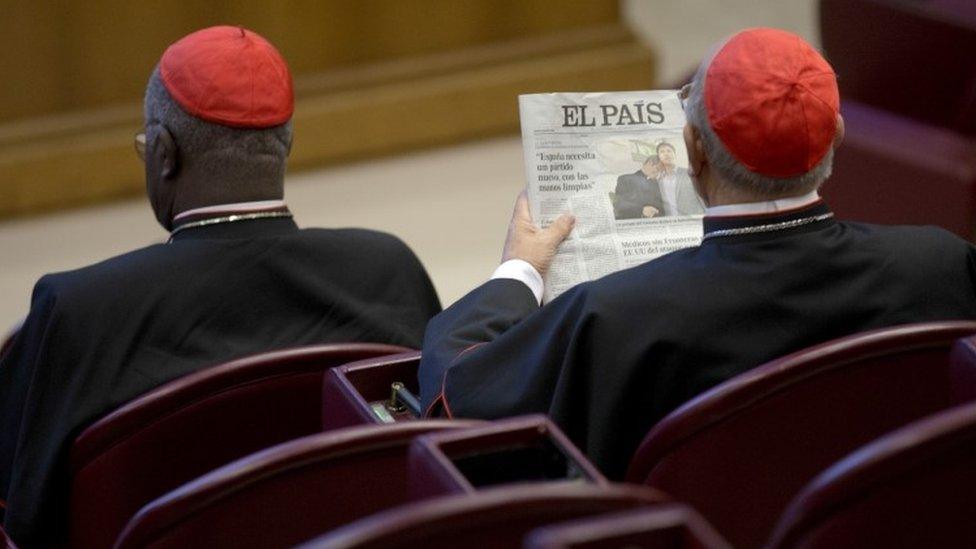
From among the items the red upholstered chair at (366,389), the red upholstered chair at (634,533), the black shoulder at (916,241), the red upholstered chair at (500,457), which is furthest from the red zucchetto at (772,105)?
the red upholstered chair at (634,533)

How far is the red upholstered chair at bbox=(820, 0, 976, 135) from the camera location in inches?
154

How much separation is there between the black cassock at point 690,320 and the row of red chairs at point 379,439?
16 centimetres

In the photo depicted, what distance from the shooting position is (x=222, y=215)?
8.57 feet

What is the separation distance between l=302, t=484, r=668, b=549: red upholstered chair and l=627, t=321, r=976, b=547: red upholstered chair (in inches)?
17.0

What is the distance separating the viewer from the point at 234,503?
5.81ft

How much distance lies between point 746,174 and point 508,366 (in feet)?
1.41

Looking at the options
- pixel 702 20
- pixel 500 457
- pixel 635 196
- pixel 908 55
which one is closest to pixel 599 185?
pixel 635 196

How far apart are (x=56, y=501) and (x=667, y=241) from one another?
1.01 metres

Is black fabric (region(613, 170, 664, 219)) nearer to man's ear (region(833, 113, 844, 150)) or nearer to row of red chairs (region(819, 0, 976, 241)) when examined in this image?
man's ear (region(833, 113, 844, 150))

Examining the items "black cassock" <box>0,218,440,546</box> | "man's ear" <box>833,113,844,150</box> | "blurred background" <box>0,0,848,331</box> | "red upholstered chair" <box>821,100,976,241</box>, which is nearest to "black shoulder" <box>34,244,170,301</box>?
"black cassock" <box>0,218,440,546</box>

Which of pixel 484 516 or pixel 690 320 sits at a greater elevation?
pixel 484 516

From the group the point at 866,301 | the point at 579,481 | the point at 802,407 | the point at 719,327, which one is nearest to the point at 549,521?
the point at 579,481

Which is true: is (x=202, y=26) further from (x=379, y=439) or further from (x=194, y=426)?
(x=379, y=439)

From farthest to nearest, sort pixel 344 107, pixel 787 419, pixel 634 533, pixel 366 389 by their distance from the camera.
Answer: pixel 344 107 → pixel 366 389 → pixel 787 419 → pixel 634 533
